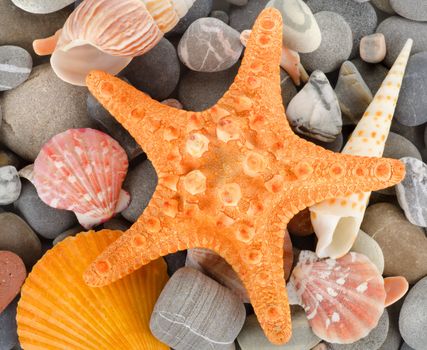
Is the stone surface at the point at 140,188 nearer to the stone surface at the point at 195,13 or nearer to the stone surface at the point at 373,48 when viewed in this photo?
the stone surface at the point at 195,13

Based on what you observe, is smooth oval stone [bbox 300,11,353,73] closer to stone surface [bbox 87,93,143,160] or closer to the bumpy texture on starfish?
the bumpy texture on starfish

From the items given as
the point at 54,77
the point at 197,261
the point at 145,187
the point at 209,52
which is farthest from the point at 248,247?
the point at 54,77

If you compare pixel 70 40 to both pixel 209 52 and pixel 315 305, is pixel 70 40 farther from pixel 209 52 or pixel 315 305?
pixel 315 305

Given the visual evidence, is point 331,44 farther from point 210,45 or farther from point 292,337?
point 292,337

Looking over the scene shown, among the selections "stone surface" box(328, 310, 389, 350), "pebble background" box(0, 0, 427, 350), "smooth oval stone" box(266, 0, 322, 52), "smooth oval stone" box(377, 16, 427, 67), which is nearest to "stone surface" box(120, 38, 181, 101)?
"pebble background" box(0, 0, 427, 350)

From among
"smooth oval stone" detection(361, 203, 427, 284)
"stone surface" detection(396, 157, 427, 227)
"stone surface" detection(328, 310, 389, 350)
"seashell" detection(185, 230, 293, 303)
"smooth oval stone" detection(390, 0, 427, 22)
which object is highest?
"smooth oval stone" detection(390, 0, 427, 22)

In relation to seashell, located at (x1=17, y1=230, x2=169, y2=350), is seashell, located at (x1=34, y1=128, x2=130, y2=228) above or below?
above
